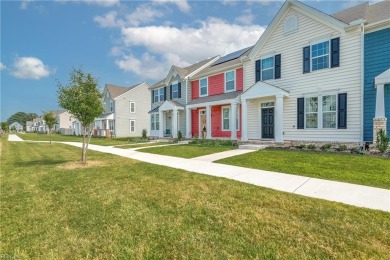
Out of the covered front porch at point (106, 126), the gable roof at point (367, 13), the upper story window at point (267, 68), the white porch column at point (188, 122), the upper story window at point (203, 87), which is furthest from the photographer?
the covered front porch at point (106, 126)

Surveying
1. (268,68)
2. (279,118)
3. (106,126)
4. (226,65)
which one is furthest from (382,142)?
(106,126)

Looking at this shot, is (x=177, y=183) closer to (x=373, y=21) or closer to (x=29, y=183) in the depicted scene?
(x=29, y=183)

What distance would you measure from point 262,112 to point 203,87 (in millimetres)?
6820

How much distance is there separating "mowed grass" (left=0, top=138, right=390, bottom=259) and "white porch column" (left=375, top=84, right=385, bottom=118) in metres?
7.99

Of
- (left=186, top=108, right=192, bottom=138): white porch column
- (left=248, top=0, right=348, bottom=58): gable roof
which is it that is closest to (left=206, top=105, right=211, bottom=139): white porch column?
(left=186, top=108, right=192, bottom=138): white porch column

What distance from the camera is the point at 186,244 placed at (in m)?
2.94

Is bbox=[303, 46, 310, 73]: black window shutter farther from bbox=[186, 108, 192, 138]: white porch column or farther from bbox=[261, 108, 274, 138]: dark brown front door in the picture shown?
bbox=[186, 108, 192, 138]: white porch column

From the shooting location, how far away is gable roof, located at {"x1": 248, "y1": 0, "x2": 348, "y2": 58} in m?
11.2

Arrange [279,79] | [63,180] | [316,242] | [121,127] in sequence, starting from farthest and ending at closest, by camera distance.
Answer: [121,127] < [279,79] < [63,180] < [316,242]

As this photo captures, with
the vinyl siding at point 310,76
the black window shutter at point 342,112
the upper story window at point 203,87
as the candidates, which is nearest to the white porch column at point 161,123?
the upper story window at point 203,87

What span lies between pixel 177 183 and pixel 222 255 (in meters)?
3.30

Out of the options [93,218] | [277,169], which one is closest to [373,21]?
[277,169]

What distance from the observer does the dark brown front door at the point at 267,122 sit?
47.3 feet

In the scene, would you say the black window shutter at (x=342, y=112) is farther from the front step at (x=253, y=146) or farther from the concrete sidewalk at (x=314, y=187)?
the concrete sidewalk at (x=314, y=187)
